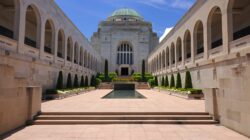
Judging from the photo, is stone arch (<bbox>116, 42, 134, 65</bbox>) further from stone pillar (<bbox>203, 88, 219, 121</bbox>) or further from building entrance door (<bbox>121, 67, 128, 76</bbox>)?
stone pillar (<bbox>203, 88, 219, 121</bbox>)

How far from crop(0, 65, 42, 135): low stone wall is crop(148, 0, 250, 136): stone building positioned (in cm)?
803

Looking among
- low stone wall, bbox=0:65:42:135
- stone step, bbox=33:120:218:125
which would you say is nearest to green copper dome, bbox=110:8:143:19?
low stone wall, bbox=0:65:42:135

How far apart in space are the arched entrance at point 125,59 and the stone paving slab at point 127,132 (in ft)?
164

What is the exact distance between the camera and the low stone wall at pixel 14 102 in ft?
21.8

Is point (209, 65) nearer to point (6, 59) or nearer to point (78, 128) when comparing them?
point (78, 128)

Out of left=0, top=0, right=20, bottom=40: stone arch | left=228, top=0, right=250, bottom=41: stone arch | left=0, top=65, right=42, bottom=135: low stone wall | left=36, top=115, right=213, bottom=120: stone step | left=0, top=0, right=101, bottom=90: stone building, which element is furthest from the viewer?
left=228, top=0, right=250, bottom=41: stone arch

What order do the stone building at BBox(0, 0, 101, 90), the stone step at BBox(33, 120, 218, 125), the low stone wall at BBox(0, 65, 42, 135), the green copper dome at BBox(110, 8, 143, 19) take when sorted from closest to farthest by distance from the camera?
the low stone wall at BBox(0, 65, 42, 135), the stone step at BBox(33, 120, 218, 125), the stone building at BBox(0, 0, 101, 90), the green copper dome at BBox(110, 8, 143, 19)

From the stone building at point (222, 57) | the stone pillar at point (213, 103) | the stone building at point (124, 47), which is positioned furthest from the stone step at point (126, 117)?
the stone building at point (124, 47)

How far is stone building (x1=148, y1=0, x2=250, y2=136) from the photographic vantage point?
22.5 feet

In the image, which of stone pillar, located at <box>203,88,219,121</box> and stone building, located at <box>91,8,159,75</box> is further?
stone building, located at <box>91,8,159,75</box>

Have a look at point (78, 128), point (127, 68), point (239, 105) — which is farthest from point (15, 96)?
point (127, 68)

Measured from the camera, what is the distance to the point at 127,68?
5844 centimetres

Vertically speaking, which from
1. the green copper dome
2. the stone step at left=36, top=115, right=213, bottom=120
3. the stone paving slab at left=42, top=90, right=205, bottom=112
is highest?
the green copper dome

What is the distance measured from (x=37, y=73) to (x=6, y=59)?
4319 millimetres
